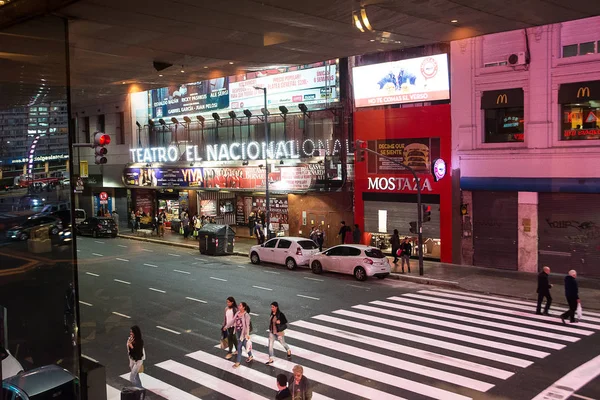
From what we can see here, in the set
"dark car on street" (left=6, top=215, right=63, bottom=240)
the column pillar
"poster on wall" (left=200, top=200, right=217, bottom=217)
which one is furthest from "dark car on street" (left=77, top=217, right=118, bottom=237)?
the column pillar

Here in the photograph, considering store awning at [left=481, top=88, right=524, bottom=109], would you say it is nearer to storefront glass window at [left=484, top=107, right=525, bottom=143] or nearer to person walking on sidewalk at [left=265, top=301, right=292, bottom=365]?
storefront glass window at [left=484, top=107, right=525, bottom=143]

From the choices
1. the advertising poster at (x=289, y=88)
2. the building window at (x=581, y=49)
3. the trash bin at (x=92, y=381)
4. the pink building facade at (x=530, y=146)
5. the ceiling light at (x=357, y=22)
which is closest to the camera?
the trash bin at (x=92, y=381)

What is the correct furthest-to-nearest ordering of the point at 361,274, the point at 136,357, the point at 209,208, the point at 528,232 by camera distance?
the point at 209,208, the point at 528,232, the point at 361,274, the point at 136,357

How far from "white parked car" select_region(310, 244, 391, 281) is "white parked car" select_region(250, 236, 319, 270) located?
53.0 inches

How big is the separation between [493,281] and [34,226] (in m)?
29.8

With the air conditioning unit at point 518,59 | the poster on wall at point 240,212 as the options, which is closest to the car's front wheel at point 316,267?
the air conditioning unit at point 518,59

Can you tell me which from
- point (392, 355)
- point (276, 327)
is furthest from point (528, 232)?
point (276, 327)

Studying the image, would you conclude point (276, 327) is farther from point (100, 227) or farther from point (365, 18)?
point (100, 227)

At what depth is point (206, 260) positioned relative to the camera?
3022cm

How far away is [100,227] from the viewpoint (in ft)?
142

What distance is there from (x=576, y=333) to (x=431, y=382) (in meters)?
6.15

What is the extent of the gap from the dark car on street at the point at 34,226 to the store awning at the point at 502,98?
29.1 m

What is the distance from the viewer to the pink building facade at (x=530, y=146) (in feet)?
75.3

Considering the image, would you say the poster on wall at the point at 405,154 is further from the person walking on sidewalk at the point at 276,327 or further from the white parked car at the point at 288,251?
the person walking on sidewalk at the point at 276,327
